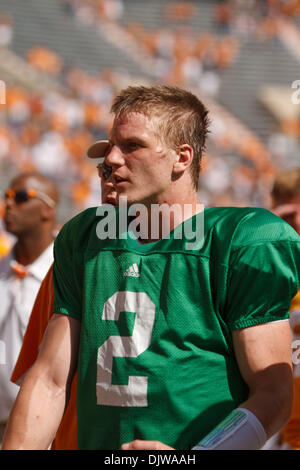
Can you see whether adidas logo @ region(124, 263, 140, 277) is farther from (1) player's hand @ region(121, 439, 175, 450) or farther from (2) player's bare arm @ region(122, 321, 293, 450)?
(1) player's hand @ region(121, 439, 175, 450)

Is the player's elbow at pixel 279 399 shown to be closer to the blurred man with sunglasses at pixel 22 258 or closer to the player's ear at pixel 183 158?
the player's ear at pixel 183 158

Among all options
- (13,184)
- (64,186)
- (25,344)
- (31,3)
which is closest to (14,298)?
(13,184)

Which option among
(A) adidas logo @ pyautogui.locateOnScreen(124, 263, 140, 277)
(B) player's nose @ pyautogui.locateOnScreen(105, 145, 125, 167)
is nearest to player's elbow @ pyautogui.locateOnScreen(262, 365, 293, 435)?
(A) adidas logo @ pyautogui.locateOnScreen(124, 263, 140, 277)

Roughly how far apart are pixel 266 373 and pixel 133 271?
1.46ft

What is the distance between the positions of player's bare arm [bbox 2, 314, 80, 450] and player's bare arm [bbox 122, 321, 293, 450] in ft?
0.98

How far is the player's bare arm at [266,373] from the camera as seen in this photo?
5.77ft

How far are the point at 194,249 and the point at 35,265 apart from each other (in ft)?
7.84

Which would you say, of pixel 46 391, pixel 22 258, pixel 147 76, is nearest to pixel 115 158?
pixel 46 391

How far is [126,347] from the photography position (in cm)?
193

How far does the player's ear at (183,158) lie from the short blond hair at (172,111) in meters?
0.01

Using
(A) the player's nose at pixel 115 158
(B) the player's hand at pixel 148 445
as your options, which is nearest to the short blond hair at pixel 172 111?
(A) the player's nose at pixel 115 158

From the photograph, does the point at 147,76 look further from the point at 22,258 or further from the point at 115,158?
the point at 115,158

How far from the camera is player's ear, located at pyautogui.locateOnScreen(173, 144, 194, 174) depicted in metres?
2.13

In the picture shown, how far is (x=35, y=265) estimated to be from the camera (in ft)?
13.8
